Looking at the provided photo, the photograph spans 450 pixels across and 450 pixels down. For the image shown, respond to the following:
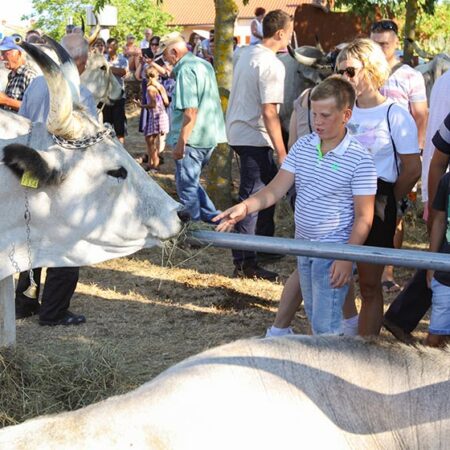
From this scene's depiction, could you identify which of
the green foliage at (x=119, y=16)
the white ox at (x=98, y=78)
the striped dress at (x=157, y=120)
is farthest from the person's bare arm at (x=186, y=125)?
the green foliage at (x=119, y=16)

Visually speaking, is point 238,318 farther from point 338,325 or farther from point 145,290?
point 338,325

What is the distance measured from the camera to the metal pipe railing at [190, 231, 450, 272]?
353cm

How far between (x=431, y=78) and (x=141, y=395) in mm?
9875

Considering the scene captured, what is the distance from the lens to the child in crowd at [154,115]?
547 inches

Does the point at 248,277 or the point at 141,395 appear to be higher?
the point at 141,395

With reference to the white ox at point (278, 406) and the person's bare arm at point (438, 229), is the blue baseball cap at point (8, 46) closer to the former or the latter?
the person's bare arm at point (438, 229)

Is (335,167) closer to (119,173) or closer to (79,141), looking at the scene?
(119,173)

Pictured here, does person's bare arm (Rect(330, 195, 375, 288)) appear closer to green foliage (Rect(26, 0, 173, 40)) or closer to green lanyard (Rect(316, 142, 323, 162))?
green lanyard (Rect(316, 142, 323, 162))

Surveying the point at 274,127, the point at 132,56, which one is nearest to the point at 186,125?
the point at 274,127

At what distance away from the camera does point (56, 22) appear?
121 ft

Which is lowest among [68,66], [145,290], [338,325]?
[145,290]

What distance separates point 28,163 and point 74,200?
0.38 metres

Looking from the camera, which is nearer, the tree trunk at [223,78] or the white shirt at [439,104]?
the white shirt at [439,104]

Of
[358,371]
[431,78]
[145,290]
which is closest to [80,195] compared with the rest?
[358,371]
